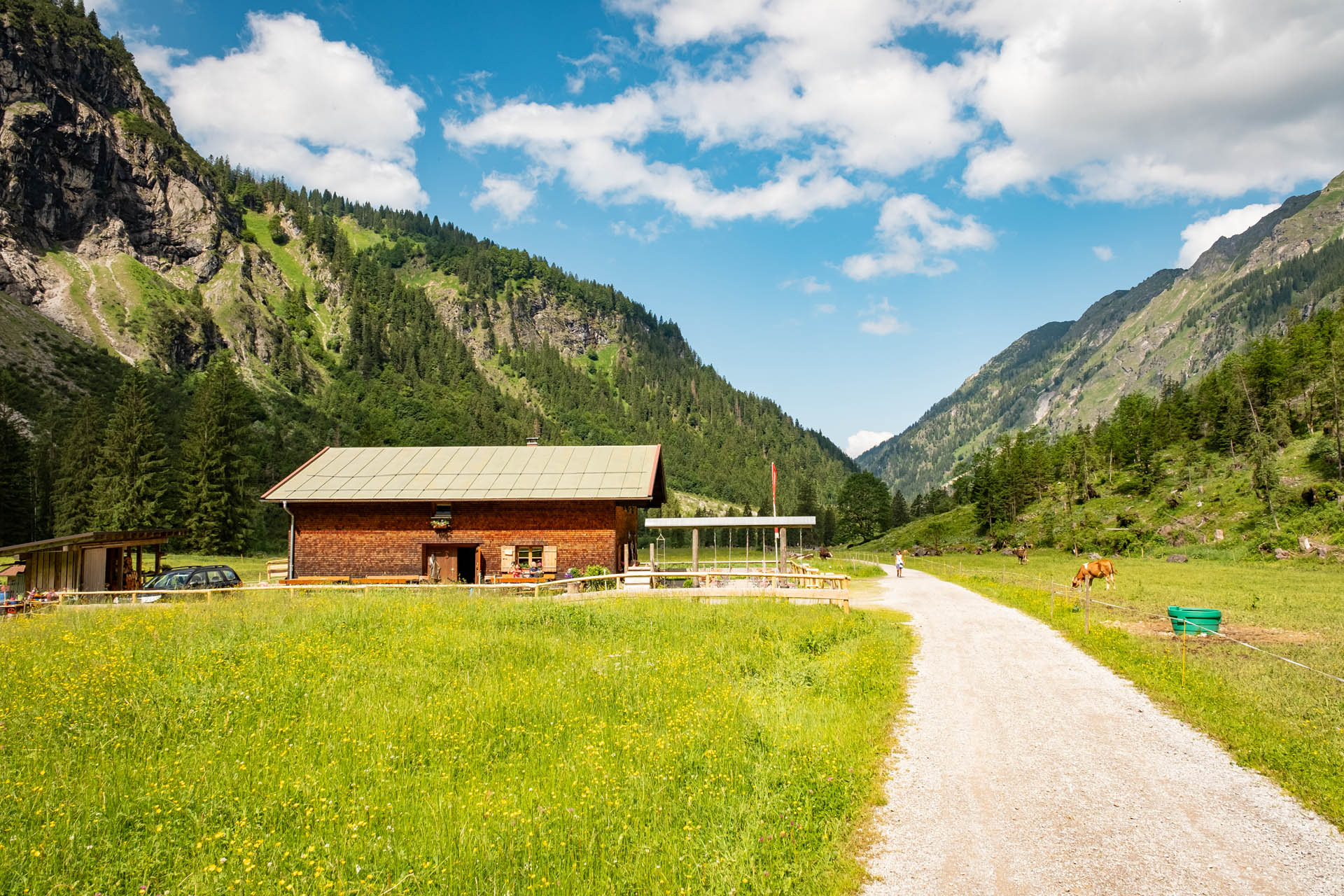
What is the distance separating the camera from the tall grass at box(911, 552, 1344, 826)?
8.98 metres

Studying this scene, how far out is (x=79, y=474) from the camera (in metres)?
62.7

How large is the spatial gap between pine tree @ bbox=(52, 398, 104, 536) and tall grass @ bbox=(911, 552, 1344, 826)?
71.9 meters

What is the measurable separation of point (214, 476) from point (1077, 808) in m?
69.9

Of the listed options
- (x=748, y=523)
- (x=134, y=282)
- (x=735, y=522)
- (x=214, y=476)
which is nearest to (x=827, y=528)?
(x=214, y=476)

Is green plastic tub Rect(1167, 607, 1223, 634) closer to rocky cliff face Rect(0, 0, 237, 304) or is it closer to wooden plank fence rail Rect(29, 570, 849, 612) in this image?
→ wooden plank fence rail Rect(29, 570, 849, 612)

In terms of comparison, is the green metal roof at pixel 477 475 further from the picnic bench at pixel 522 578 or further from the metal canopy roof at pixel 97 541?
the metal canopy roof at pixel 97 541

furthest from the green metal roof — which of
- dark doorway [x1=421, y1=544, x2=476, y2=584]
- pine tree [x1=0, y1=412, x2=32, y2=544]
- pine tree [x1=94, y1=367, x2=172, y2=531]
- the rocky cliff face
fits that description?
the rocky cliff face

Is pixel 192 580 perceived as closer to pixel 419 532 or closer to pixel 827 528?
pixel 419 532

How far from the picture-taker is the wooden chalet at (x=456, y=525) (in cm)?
3120

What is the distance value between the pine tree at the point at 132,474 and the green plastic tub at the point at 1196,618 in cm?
6900

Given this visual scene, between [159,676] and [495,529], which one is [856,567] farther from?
[159,676]

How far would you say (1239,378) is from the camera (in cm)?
7688

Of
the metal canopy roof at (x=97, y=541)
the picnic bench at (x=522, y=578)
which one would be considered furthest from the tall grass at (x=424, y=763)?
the metal canopy roof at (x=97, y=541)

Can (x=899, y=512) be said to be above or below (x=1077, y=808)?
above
